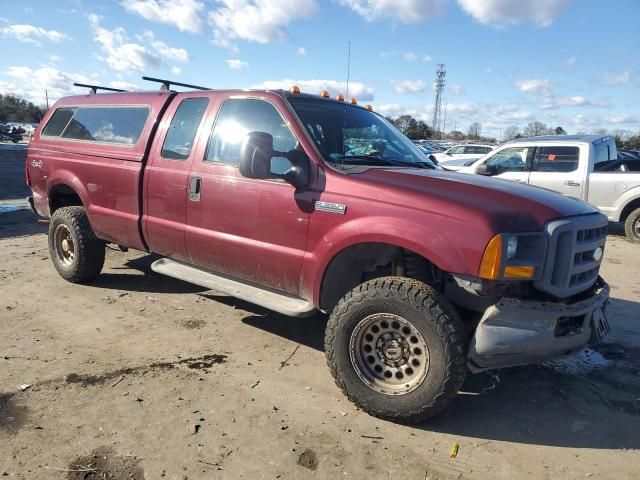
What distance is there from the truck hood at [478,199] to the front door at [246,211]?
0.66 meters

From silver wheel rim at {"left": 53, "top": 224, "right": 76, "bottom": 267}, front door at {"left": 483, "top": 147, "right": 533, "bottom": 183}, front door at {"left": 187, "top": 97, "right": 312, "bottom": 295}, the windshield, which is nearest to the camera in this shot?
front door at {"left": 187, "top": 97, "right": 312, "bottom": 295}

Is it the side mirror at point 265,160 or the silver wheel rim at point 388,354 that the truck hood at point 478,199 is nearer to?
the side mirror at point 265,160

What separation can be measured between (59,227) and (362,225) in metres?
3.92

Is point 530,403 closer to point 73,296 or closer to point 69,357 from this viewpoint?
point 69,357

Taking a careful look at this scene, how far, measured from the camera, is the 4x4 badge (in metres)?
3.27

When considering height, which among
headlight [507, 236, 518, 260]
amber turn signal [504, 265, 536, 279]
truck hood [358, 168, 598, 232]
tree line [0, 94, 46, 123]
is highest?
tree line [0, 94, 46, 123]

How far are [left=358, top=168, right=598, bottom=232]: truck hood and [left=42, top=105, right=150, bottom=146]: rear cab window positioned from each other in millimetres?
2598

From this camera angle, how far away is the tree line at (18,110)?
8006 cm

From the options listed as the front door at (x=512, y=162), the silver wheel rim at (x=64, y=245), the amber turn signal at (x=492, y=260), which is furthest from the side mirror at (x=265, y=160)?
the front door at (x=512, y=162)

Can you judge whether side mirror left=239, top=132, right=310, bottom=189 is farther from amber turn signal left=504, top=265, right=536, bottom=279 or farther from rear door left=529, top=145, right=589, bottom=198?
rear door left=529, top=145, right=589, bottom=198

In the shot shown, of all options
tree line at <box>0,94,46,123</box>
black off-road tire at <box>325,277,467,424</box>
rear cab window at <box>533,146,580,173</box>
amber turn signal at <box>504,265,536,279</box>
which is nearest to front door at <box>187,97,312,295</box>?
black off-road tire at <box>325,277,467,424</box>

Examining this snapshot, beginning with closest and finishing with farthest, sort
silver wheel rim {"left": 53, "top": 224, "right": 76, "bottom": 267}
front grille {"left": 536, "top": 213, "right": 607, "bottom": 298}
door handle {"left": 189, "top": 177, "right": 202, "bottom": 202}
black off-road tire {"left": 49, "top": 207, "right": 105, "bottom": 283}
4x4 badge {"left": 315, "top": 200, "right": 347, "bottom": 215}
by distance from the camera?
1. front grille {"left": 536, "top": 213, "right": 607, "bottom": 298}
2. 4x4 badge {"left": 315, "top": 200, "right": 347, "bottom": 215}
3. door handle {"left": 189, "top": 177, "right": 202, "bottom": 202}
4. black off-road tire {"left": 49, "top": 207, "right": 105, "bottom": 283}
5. silver wheel rim {"left": 53, "top": 224, "right": 76, "bottom": 267}

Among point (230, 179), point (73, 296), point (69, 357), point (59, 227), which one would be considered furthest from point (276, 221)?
point (59, 227)

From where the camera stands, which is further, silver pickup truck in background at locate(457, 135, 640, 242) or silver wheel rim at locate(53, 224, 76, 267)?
silver pickup truck in background at locate(457, 135, 640, 242)
